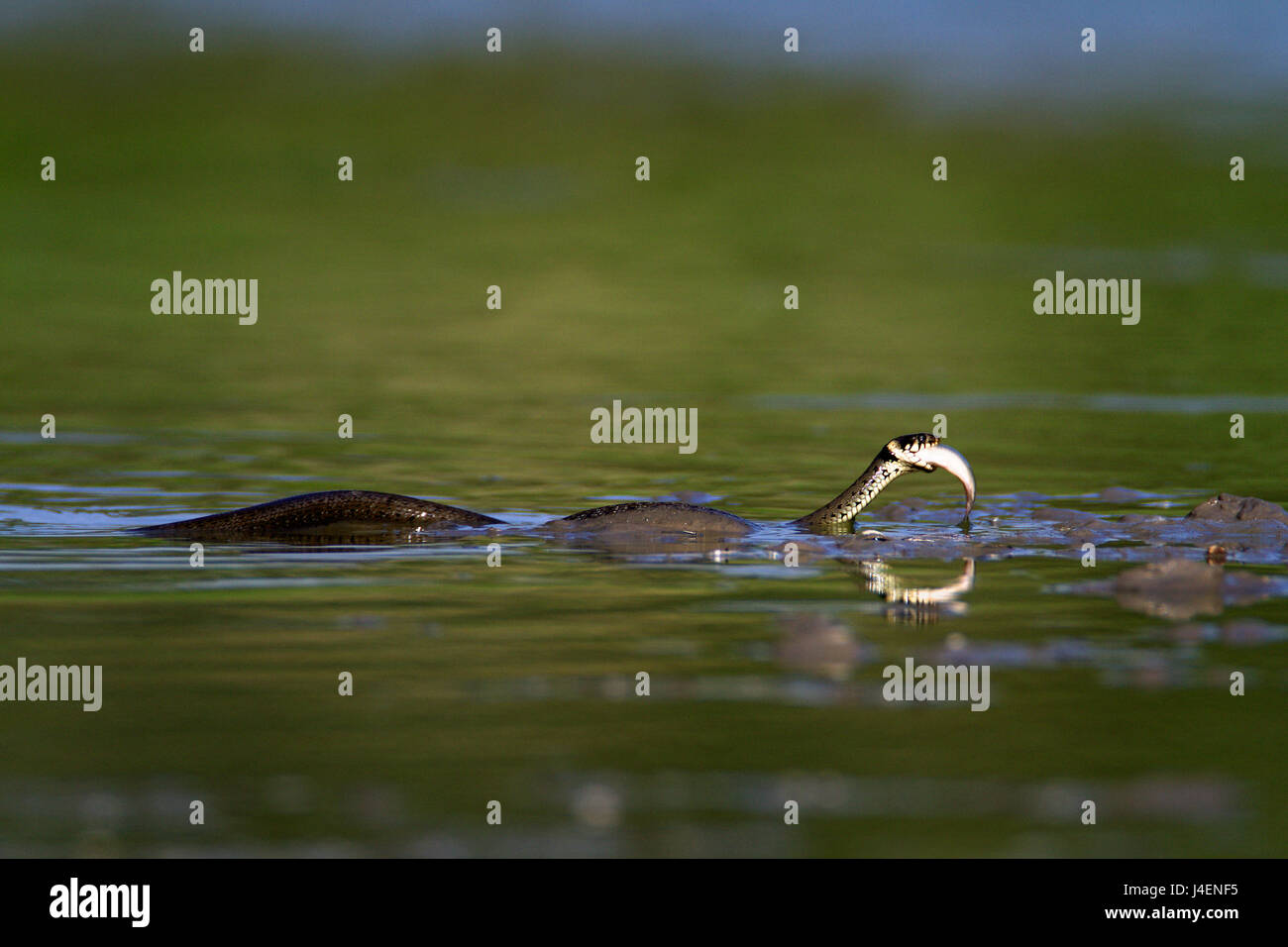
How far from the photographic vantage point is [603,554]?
13320 mm

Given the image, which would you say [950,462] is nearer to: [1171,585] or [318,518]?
[1171,585]

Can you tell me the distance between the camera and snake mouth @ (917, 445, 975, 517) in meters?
14.1

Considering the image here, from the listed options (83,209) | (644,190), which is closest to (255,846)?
(83,209)

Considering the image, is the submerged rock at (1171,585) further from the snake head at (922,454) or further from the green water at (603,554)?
the snake head at (922,454)

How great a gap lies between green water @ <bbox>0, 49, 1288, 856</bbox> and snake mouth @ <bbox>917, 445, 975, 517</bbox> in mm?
428

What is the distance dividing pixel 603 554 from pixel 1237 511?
4243 mm

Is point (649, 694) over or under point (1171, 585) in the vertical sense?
under

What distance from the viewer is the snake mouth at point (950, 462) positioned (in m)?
14.1

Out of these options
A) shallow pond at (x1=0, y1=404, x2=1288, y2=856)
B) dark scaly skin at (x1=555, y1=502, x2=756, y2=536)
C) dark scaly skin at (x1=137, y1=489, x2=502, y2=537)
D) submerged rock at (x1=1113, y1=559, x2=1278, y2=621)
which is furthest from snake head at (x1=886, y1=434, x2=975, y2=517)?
dark scaly skin at (x1=137, y1=489, x2=502, y2=537)

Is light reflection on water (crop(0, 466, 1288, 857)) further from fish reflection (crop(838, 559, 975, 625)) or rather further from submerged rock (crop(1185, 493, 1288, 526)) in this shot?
submerged rock (crop(1185, 493, 1288, 526))

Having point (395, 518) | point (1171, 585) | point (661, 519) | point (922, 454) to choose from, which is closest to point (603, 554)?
point (661, 519)
